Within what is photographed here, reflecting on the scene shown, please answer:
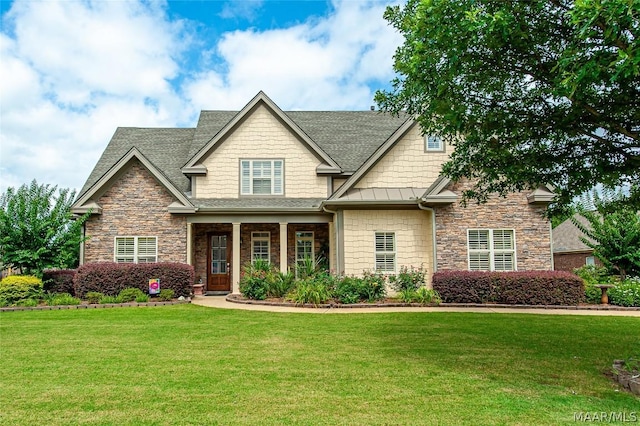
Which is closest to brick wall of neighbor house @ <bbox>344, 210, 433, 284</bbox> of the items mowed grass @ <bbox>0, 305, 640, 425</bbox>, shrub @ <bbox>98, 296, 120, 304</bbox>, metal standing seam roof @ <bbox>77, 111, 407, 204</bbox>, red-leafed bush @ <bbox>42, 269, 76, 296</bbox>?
metal standing seam roof @ <bbox>77, 111, 407, 204</bbox>

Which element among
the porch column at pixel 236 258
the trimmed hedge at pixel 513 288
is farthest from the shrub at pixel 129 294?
the trimmed hedge at pixel 513 288

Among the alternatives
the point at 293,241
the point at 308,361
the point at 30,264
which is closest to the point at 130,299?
the point at 30,264

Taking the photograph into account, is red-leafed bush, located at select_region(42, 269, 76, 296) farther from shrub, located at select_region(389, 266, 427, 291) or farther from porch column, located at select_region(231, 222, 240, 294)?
shrub, located at select_region(389, 266, 427, 291)

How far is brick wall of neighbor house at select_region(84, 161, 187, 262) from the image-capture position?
16906 mm

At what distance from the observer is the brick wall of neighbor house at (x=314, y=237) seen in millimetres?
18969

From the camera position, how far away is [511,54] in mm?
5812

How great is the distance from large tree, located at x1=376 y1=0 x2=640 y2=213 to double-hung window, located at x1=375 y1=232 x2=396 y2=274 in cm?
913

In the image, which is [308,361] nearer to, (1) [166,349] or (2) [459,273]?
(1) [166,349]

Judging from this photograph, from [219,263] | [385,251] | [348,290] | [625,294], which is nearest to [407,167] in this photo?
[385,251]

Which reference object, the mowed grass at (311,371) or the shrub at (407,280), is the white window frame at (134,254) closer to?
the mowed grass at (311,371)

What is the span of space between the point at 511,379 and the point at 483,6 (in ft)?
15.5

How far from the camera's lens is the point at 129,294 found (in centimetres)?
1481

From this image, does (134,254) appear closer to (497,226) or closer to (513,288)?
(497,226)

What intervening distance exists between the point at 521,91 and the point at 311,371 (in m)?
4.88
